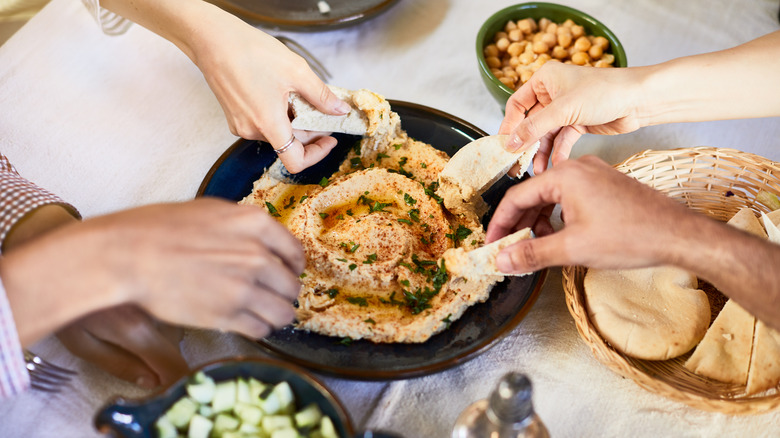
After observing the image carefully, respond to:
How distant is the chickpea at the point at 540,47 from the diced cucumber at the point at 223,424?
4.97ft

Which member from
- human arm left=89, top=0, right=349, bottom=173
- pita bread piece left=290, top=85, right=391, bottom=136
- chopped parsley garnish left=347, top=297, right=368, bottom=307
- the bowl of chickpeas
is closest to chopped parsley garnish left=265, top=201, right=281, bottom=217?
human arm left=89, top=0, right=349, bottom=173

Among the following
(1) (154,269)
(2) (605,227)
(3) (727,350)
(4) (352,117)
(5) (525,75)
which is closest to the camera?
(1) (154,269)

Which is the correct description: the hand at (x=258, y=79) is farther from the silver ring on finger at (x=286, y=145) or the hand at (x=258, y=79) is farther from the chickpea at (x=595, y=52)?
the chickpea at (x=595, y=52)

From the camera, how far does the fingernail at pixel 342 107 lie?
5.19 feet

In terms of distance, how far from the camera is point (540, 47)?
1945 millimetres

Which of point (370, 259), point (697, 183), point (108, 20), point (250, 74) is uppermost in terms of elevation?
point (108, 20)

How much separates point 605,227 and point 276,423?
2.42ft

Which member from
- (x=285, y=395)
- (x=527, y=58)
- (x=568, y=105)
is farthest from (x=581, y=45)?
(x=285, y=395)

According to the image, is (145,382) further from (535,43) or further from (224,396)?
(535,43)

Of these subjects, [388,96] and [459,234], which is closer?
[459,234]

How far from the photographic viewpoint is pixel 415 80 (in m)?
2.08

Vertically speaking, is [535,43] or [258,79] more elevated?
[258,79]

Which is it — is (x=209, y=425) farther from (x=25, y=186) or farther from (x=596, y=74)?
(x=596, y=74)

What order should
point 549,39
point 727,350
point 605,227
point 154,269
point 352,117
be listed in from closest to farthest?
point 154,269, point 605,227, point 727,350, point 352,117, point 549,39
